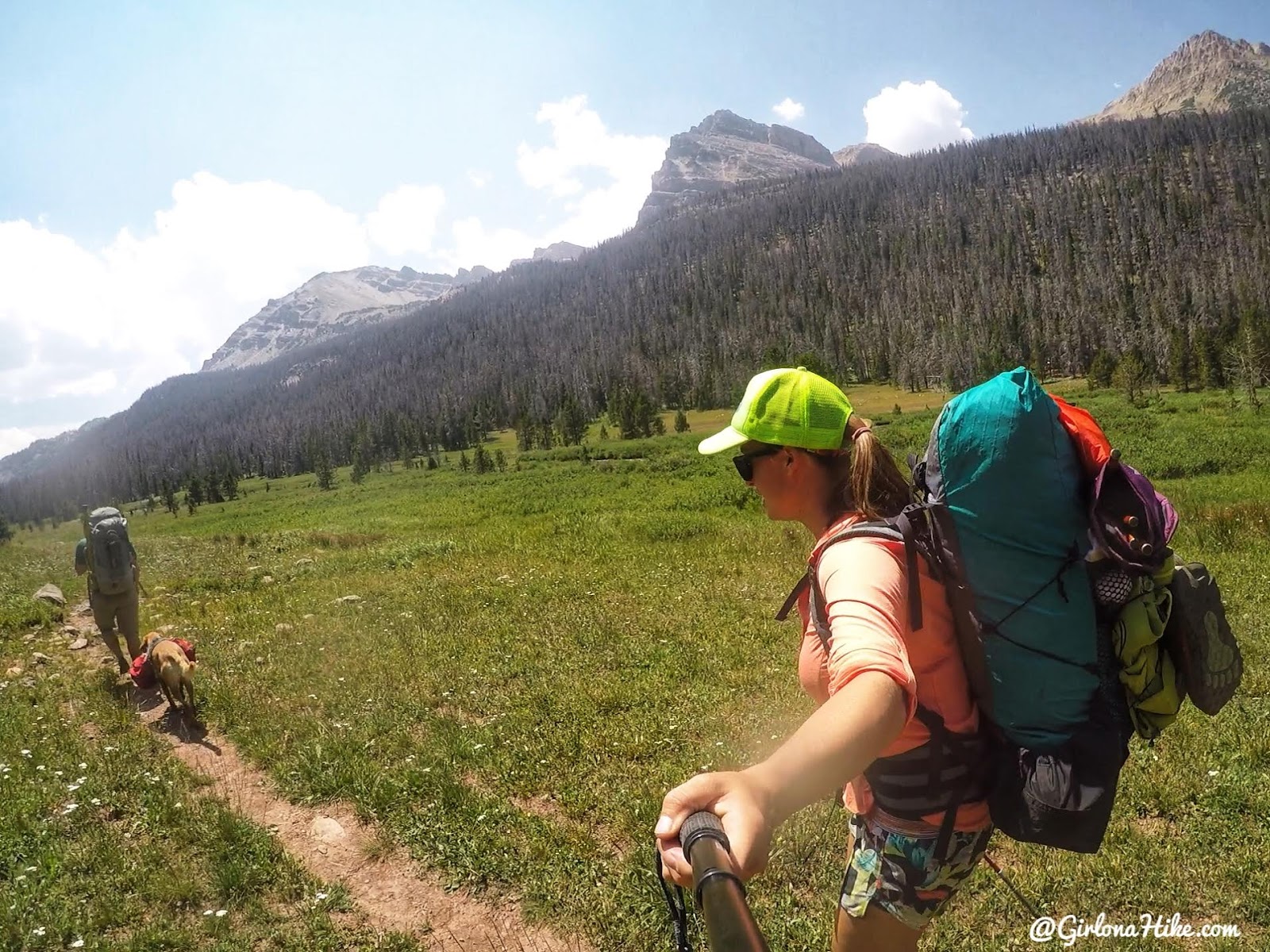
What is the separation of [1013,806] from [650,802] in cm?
386

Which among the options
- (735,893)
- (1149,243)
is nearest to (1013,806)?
(735,893)

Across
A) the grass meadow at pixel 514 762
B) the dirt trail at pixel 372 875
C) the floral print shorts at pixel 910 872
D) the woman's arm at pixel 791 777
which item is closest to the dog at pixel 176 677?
the grass meadow at pixel 514 762

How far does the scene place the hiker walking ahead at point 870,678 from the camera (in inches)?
67.1

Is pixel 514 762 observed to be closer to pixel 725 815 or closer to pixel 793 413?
pixel 793 413

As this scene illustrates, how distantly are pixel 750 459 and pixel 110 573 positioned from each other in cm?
1089

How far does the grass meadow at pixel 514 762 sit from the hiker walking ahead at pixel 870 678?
1.29 metres

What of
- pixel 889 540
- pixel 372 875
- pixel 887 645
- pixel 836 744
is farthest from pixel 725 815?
pixel 372 875

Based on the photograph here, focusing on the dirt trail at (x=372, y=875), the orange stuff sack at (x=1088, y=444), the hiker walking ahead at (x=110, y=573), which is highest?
the orange stuff sack at (x=1088, y=444)

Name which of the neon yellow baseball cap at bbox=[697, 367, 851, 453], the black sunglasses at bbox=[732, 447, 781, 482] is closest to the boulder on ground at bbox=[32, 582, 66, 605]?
the black sunglasses at bbox=[732, 447, 781, 482]

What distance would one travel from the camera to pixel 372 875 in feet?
16.9

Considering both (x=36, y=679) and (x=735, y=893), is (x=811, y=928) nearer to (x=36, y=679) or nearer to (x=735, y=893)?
(x=735, y=893)

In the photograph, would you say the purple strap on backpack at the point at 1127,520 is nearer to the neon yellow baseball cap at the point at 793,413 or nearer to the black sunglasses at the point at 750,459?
the neon yellow baseball cap at the point at 793,413

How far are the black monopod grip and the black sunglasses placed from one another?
142cm

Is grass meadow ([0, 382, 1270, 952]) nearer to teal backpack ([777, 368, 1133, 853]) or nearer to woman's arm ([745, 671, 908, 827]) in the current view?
teal backpack ([777, 368, 1133, 853])
